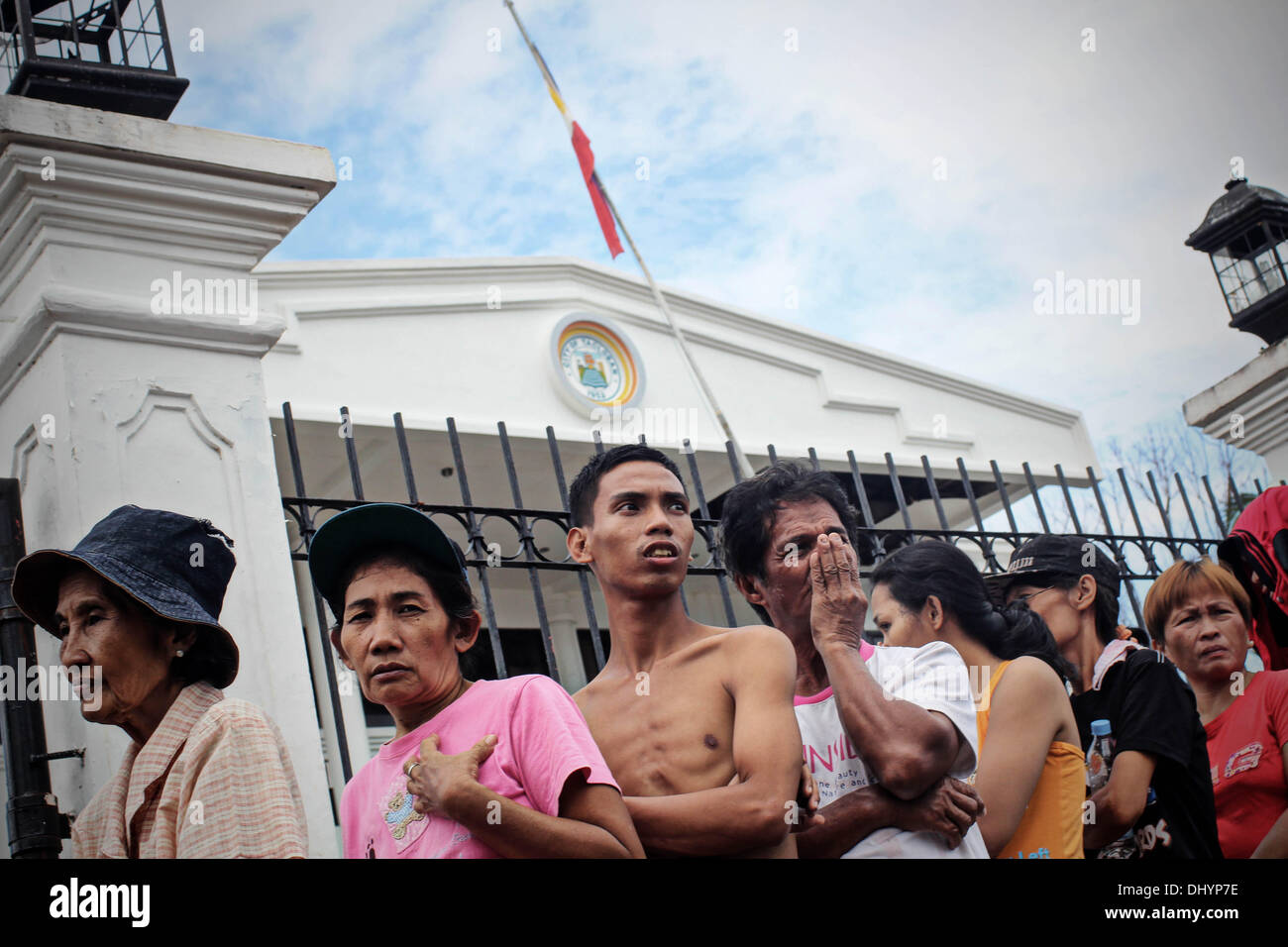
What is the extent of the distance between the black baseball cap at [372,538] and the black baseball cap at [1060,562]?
5.57 ft

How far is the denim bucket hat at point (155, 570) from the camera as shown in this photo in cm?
235

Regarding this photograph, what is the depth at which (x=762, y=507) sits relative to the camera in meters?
2.91

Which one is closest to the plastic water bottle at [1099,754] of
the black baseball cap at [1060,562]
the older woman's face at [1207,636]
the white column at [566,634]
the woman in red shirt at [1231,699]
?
the woman in red shirt at [1231,699]

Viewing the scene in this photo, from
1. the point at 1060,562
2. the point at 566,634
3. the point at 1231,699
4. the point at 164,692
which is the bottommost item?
the point at 1231,699

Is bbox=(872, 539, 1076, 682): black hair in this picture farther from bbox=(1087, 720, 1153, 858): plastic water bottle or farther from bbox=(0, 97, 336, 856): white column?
bbox=(0, 97, 336, 856): white column

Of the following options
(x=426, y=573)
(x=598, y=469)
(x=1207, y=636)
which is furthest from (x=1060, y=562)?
(x=426, y=573)

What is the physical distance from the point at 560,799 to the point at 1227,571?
2.47 metres

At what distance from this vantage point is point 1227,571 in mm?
3709

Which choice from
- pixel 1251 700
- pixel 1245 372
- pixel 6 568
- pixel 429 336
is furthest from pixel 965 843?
pixel 429 336

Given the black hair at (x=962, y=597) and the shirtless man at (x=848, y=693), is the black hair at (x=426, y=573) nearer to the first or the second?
the shirtless man at (x=848, y=693)

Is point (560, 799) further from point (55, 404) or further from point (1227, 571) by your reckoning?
point (1227, 571)

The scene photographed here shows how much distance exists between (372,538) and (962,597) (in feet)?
4.81

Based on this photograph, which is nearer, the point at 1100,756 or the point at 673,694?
the point at 673,694

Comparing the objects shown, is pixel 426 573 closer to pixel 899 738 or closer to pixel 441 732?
pixel 441 732
